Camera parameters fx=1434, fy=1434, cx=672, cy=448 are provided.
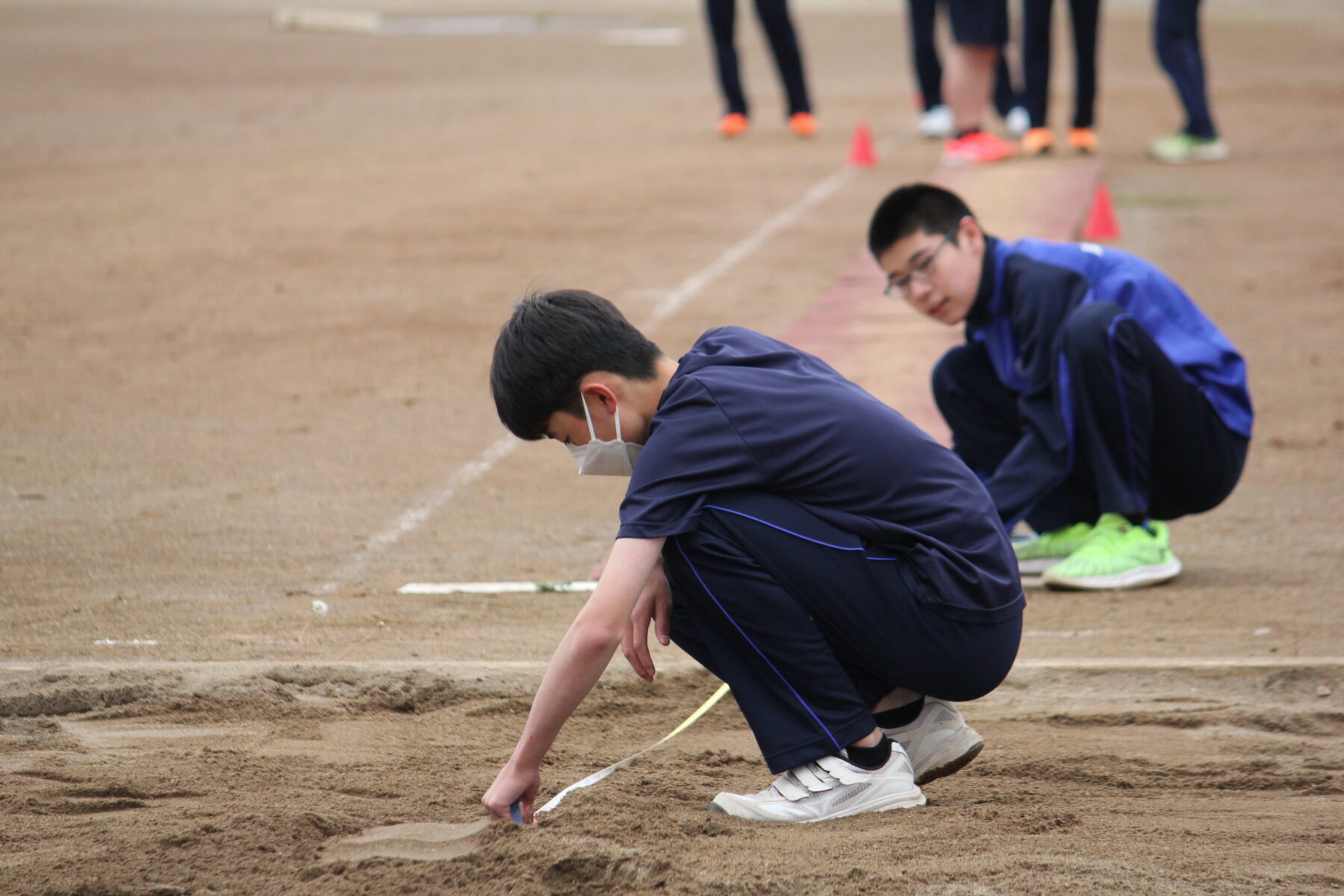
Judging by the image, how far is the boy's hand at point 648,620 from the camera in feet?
9.00

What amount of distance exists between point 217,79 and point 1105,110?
9.89 meters

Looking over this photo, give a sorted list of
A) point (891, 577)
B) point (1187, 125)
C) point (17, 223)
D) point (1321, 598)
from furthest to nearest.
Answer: point (1187, 125)
point (17, 223)
point (1321, 598)
point (891, 577)

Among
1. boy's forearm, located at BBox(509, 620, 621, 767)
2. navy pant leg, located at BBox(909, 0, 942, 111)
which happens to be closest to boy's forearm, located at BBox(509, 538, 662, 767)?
boy's forearm, located at BBox(509, 620, 621, 767)

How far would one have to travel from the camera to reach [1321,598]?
406 cm

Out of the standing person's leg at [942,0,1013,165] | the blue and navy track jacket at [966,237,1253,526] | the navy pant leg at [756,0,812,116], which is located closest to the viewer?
the blue and navy track jacket at [966,237,1253,526]

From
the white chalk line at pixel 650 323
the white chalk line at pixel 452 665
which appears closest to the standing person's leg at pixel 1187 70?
the white chalk line at pixel 650 323

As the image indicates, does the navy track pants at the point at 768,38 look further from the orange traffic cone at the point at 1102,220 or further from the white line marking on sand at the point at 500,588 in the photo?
the white line marking on sand at the point at 500,588

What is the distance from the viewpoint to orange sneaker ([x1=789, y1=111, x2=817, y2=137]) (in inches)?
480

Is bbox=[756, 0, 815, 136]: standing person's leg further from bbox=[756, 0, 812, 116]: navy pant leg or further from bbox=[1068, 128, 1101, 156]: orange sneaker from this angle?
bbox=[1068, 128, 1101, 156]: orange sneaker

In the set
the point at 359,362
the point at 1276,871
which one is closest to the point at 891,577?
the point at 1276,871

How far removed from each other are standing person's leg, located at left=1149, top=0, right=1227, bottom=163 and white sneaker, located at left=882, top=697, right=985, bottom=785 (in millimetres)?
8505

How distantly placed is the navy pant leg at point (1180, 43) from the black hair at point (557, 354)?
8.73 meters

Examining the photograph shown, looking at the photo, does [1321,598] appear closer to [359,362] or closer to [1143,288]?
[1143,288]

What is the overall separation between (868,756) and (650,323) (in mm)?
4330
